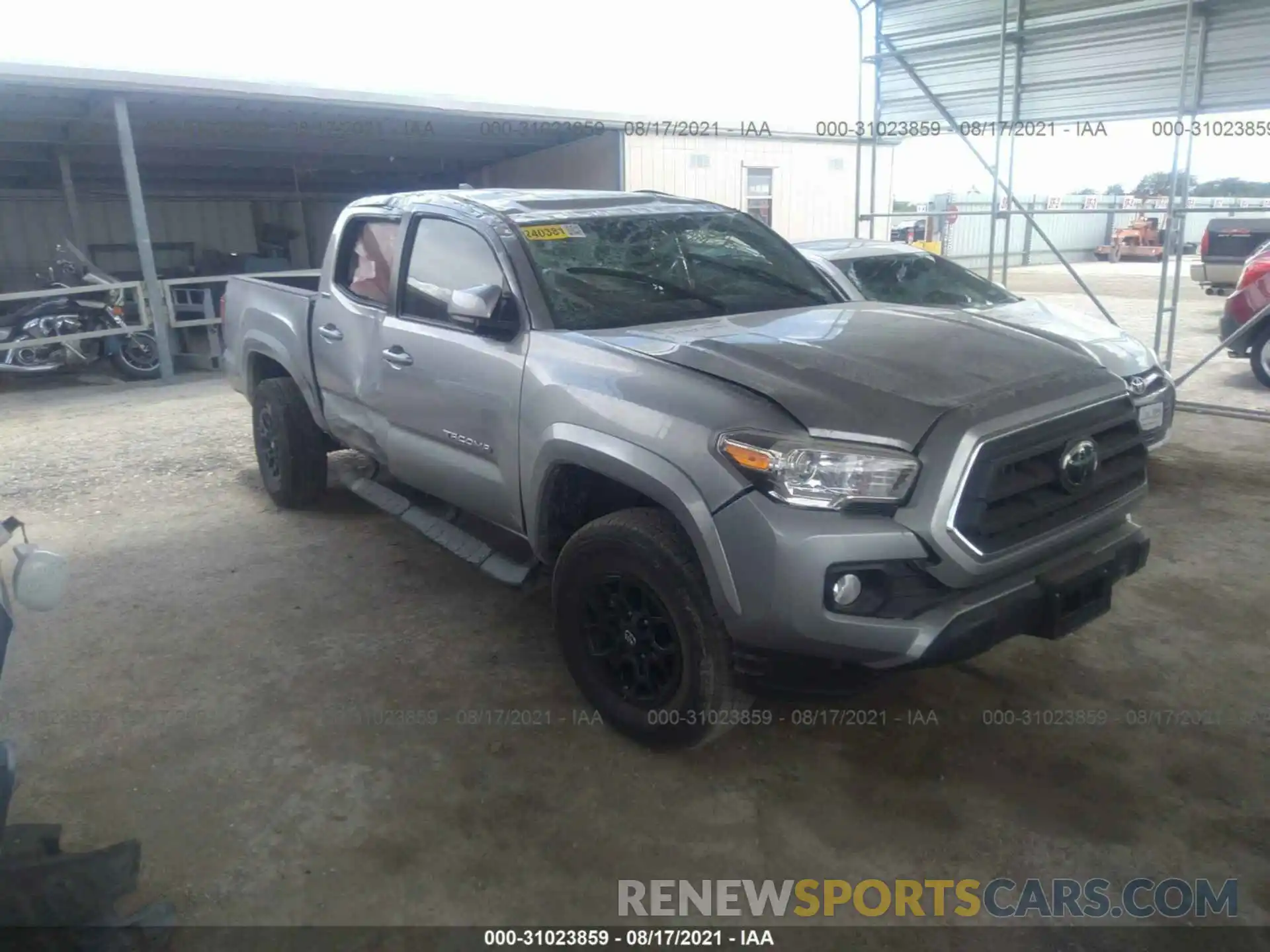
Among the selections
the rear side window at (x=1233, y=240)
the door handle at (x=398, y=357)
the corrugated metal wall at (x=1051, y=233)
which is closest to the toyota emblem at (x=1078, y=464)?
the door handle at (x=398, y=357)

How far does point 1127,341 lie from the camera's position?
232 inches

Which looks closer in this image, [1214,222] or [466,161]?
[1214,222]

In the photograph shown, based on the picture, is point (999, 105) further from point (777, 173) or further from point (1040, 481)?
point (777, 173)

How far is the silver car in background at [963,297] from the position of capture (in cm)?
550

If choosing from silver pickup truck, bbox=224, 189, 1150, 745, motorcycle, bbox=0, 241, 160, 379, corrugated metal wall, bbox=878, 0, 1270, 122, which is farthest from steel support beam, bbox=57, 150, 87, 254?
silver pickup truck, bbox=224, 189, 1150, 745

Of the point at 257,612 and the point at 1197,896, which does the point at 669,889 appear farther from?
the point at 257,612

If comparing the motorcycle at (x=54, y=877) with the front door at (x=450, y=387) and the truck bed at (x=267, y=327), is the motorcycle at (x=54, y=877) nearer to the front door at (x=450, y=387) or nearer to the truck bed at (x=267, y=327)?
the front door at (x=450, y=387)

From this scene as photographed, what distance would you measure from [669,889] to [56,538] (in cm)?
452

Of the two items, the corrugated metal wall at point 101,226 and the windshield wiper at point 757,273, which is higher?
the corrugated metal wall at point 101,226

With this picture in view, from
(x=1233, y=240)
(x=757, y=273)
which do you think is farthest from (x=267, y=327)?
(x=1233, y=240)

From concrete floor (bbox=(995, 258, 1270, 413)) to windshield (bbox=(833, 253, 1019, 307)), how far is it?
2.80 metres

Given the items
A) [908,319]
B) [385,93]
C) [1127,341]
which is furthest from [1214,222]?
[908,319]

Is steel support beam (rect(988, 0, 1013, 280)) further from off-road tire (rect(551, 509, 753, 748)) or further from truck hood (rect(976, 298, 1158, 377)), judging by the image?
off-road tire (rect(551, 509, 753, 748))

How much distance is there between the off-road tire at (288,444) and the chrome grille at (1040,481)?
399 centimetres
